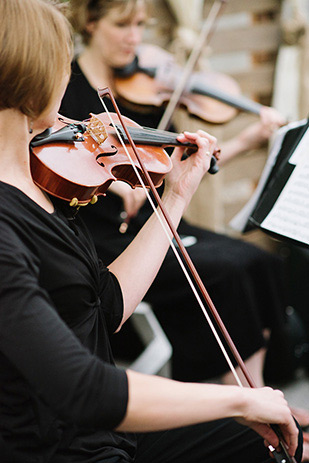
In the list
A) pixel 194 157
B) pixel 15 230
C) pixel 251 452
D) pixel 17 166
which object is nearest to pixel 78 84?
pixel 194 157

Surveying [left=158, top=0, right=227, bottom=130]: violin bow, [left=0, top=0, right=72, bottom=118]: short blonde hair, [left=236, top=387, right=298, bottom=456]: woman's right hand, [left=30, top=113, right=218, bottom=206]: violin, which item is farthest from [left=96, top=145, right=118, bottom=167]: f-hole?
[left=158, top=0, right=227, bottom=130]: violin bow

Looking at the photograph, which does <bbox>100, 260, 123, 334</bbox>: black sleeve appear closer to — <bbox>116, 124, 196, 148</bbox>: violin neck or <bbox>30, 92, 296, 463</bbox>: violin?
<bbox>30, 92, 296, 463</bbox>: violin

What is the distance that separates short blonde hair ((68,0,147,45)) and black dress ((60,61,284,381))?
0.17 metres

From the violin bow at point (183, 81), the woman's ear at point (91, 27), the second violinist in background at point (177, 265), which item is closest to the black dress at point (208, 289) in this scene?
the second violinist in background at point (177, 265)

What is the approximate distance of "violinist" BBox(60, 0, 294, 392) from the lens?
1.70 metres

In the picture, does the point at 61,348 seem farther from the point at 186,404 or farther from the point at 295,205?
the point at 295,205

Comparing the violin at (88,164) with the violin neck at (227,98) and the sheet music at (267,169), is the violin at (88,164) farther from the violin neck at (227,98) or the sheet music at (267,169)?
the violin neck at (227,98)

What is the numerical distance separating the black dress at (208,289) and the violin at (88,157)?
549mm

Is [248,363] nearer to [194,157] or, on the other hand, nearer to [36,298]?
[194,157]

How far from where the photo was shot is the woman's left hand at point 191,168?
1.09 meters

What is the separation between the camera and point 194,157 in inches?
44.1

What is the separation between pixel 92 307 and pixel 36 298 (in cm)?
21

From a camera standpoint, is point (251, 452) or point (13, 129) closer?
point (13, 129)

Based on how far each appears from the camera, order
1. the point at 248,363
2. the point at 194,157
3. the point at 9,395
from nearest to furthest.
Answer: the point at 9,395, the point at 194,157, the point at 248,363
